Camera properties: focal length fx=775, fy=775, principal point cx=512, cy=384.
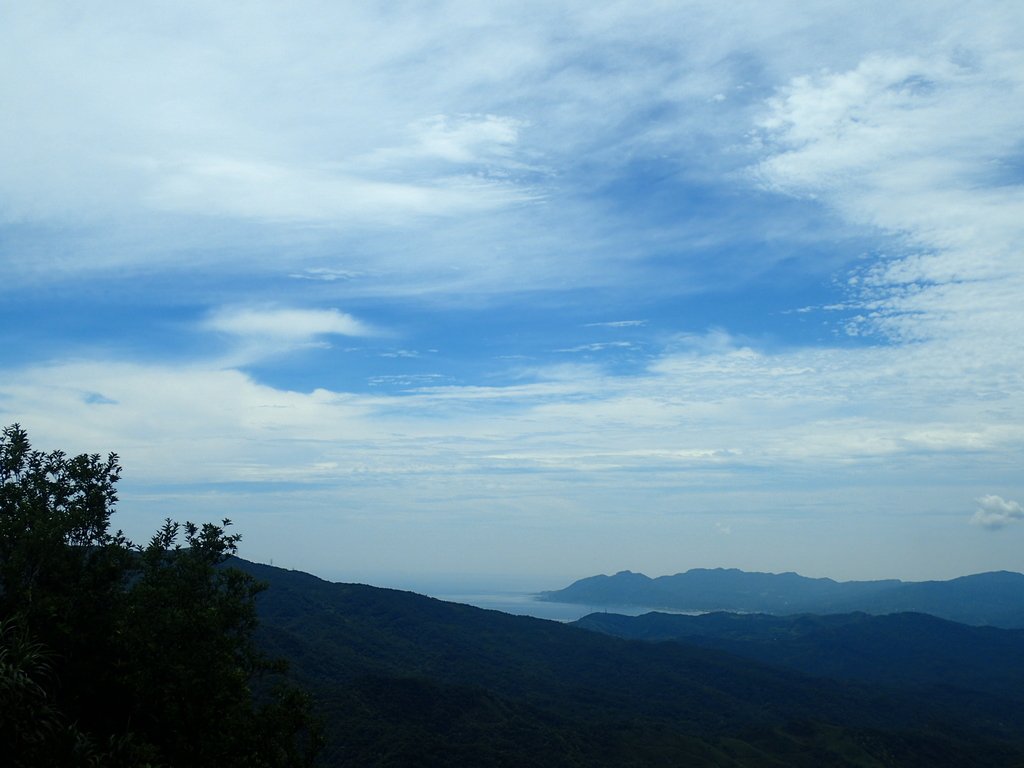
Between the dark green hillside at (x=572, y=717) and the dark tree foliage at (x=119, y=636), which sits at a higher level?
→ the dark tree foliage at (x=119, y=636)

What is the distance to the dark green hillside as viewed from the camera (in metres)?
106

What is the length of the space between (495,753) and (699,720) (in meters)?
78.3

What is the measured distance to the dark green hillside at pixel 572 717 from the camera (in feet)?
347

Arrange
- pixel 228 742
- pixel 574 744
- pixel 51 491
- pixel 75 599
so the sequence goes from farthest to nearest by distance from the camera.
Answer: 1. pixel 574 744
2. pixel 51 491
3. pixel 75 599
4. pixel 228 742

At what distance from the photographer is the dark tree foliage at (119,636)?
26.6 metres

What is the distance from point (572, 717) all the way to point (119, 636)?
12651 centimetres

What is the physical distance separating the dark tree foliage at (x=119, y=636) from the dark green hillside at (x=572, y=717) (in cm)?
6948

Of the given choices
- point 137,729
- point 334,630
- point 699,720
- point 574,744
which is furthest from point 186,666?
point 334,630

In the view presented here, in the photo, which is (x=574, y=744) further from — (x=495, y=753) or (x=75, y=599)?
(x=75, y=599)

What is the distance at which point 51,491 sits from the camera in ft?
100

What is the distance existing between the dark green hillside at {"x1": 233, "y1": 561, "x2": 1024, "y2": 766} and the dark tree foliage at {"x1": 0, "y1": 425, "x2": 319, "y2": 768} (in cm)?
Result: 6948

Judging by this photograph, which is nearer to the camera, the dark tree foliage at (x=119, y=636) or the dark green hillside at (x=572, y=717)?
the dark tree foliage at (x=119, y=636)

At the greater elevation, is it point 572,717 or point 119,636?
point 119,636

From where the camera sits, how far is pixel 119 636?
27516 mm
